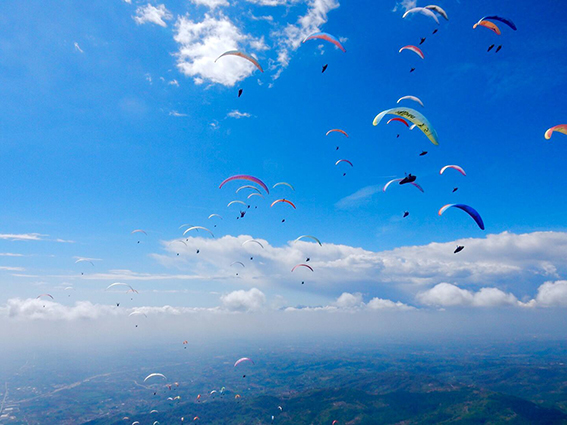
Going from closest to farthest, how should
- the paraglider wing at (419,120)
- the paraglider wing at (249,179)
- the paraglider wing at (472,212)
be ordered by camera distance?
the paraglider wing at (419,120)
the paraglider wing at (472,212)
the paraglider wing at (249,179)

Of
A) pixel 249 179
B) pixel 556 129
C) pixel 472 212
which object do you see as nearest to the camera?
pixel 556 129

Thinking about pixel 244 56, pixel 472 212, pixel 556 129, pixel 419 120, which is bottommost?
pixel 472 212

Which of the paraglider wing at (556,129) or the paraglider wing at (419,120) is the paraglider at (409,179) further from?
the paraglider wing at (556,129)

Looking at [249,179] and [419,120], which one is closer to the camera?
[419,120]

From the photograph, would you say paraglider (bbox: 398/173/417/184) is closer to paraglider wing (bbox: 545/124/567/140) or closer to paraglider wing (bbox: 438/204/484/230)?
paraglider wing (bbox: 438/204/484/230)

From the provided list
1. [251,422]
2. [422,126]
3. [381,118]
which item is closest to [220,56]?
[381,118]

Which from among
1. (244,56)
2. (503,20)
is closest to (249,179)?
(244,56)

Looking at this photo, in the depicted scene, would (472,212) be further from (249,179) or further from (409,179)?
(249,179)

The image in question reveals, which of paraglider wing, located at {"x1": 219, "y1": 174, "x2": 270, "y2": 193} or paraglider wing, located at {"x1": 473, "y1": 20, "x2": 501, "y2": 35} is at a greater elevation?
paraglider wing, located at {"x1": 473, "y1": 20, "x2": 501, "y2": 35}

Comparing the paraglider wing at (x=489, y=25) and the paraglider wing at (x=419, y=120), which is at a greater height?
the paraglider wing at (x=489, y=25)

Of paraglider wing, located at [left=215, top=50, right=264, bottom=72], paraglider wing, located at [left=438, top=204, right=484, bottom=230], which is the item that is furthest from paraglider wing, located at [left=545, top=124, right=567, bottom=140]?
paraglider wing, located at [left=215, top=50, right=264, bottom=72]

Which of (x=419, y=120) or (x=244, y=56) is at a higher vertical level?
(x=244, y=56)

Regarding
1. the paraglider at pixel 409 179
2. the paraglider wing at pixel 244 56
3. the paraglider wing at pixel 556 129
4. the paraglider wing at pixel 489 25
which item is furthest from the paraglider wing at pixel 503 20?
the paraglider wing at pixel 244 56
